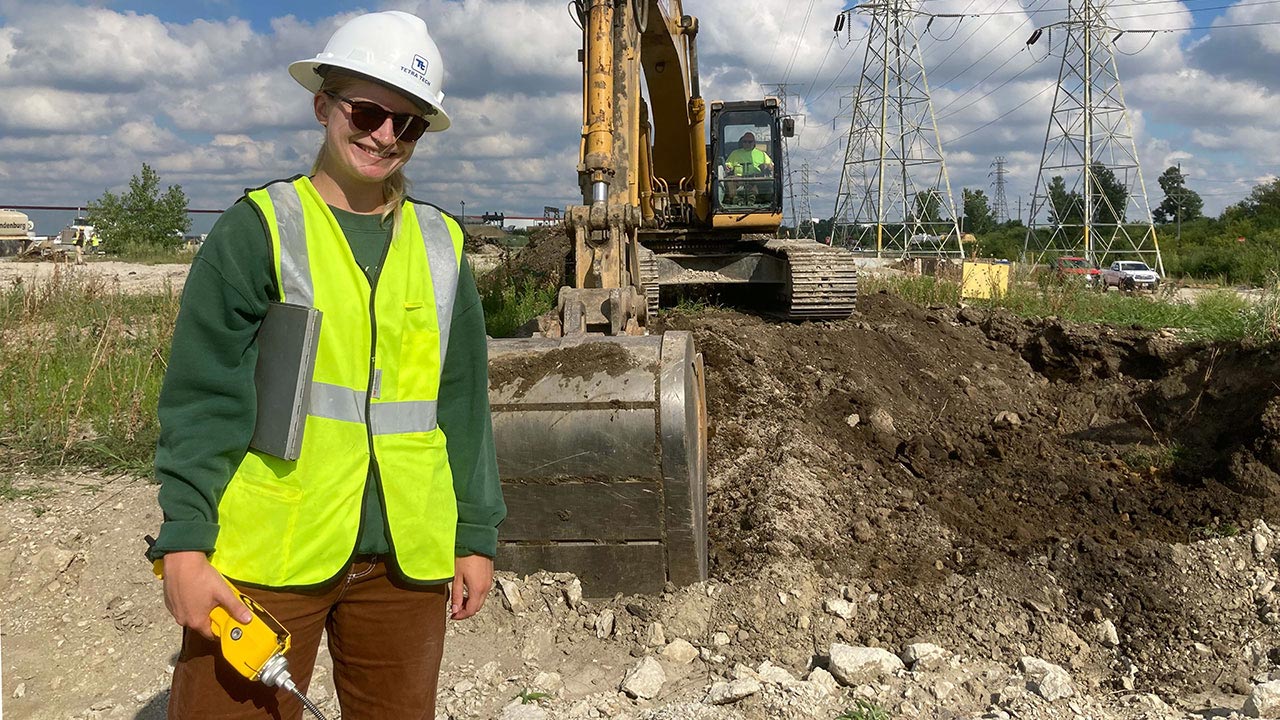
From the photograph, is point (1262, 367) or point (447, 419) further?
point (1262, 367)

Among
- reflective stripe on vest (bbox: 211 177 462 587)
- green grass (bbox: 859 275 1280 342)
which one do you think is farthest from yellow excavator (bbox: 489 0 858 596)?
green grass (bbox: 859 275 1280 342)

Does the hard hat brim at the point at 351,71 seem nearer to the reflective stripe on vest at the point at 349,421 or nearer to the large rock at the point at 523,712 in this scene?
the reflective stripe on vest at the point at 349,421

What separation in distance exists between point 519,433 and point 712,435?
Answer: 182 cm

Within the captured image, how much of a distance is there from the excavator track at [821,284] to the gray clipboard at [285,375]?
760cm

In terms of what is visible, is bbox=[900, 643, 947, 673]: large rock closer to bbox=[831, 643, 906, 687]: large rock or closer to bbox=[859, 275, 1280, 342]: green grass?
bbox=[831, 643, 906, 687]: large rock

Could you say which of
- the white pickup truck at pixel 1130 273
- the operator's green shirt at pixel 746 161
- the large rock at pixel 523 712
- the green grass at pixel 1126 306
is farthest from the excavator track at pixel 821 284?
the white pickup truck at pixel 1130 273

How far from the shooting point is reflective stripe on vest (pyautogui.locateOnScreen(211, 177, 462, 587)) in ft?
5.50

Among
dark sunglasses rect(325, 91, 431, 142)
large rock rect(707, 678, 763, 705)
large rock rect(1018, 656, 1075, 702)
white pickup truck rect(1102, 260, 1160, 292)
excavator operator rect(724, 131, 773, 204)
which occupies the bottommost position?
large rock rect(1018, 656, 1075, 702)

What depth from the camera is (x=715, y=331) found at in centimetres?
738

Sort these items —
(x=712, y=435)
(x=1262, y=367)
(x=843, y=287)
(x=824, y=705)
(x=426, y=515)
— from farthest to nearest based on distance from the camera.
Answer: (x=843, y=287)
(x=1262, y=367)
(x=712, y=435)
(x=824, y=705)
(x=426, y=515)

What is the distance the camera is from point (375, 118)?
1.80 metres

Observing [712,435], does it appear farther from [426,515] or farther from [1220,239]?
[1220,239]

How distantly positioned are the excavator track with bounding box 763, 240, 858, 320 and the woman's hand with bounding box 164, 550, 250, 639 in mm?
7769

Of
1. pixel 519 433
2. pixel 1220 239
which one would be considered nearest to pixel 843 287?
pixel 519 433
